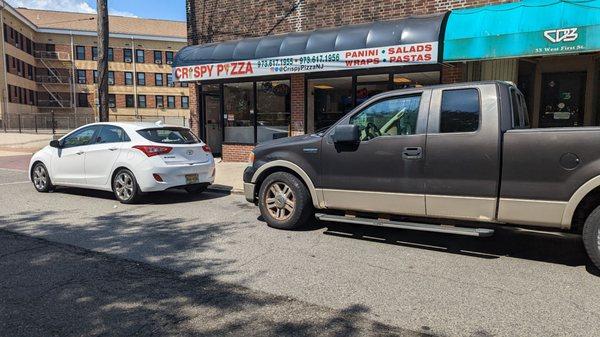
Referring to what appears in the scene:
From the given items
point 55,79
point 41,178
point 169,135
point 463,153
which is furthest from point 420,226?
point 55,79

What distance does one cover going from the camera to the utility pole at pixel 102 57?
1318cm

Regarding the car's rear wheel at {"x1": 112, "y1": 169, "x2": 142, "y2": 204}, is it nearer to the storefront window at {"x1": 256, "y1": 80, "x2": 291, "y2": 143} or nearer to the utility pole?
the utility pole

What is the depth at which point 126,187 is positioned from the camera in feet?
28.6

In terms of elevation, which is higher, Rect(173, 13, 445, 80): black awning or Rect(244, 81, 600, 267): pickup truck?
Rect(173, 13, 445, 80): black awning

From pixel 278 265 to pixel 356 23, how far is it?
911 cm

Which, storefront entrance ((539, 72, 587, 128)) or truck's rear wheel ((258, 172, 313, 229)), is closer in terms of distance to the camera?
truck's rear wheel ((258, 172, 313, 229))

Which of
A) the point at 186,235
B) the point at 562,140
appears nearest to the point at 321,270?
the point at 186,235

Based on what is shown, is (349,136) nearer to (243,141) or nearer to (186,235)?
(186,235)

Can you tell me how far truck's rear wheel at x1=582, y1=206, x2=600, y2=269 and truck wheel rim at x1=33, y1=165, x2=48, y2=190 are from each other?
9922mm

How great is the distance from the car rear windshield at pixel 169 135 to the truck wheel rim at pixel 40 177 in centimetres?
288

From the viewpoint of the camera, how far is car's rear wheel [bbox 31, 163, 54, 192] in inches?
395

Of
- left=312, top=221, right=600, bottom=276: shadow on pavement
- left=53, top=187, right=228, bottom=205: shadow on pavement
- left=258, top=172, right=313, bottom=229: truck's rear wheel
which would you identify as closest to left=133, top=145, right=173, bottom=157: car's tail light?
left=53, top=187, right=228, bottom=205: shadow on pavement

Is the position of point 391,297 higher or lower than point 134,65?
lower

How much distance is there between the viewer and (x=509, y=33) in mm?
9148
